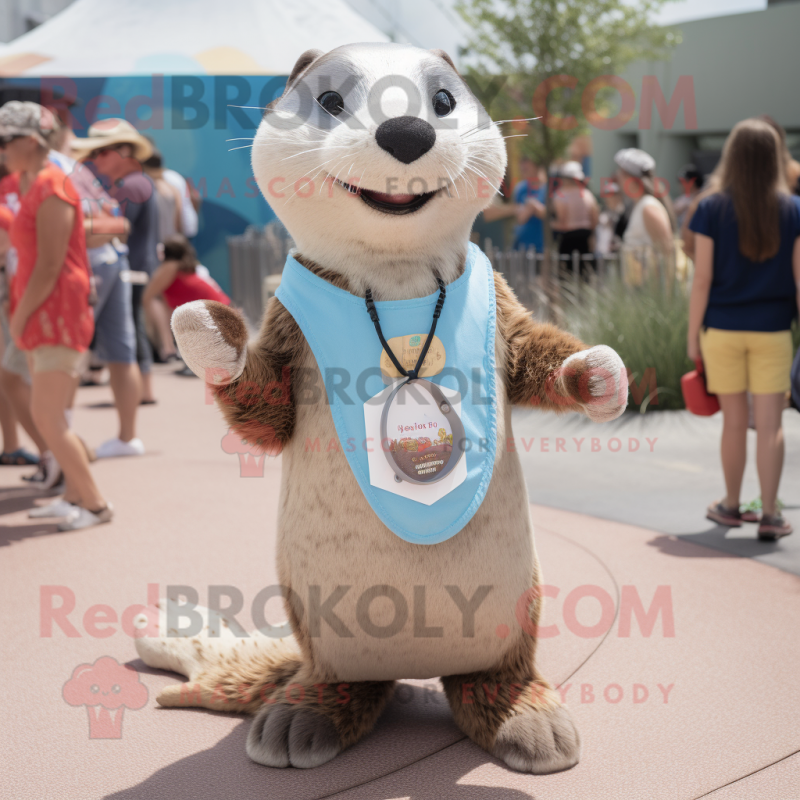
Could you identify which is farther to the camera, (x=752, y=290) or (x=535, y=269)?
(x=535, y=269)

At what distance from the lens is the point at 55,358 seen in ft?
13.8

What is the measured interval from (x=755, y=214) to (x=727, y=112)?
17.4 meters

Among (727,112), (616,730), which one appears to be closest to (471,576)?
(616,730)

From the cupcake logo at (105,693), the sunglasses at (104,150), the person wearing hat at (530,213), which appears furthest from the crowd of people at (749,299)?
the person wearing hat at (530,213)

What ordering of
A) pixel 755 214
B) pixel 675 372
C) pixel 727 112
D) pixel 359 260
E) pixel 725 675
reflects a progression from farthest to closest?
pixel 727 112 → pixel 675 372 → pixel 755 214 → pixel 725 675 → pixel 359 260

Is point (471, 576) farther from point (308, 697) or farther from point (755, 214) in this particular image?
point (755, 214)

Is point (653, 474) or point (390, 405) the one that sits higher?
point (390, 405)

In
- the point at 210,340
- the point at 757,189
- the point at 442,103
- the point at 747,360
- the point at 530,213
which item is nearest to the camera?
the point at 210,340

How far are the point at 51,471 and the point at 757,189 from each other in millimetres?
3888

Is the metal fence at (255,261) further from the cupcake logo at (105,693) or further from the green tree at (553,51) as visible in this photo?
the cupcake logo at (105,693)

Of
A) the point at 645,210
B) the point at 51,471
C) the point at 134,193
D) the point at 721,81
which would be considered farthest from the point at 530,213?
the point at 721,81

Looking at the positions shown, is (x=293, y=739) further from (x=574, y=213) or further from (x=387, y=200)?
(x=574, y=213)

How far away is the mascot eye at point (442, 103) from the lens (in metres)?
2.28

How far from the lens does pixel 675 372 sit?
20.2 feet
